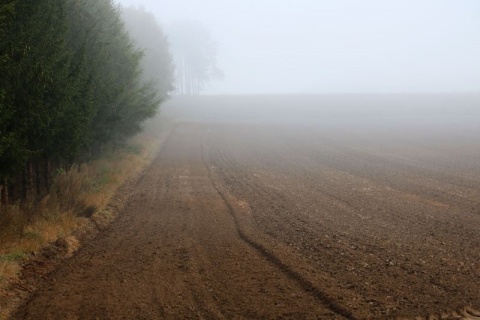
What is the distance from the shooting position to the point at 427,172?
18188 mm

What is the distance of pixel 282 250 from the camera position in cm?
832

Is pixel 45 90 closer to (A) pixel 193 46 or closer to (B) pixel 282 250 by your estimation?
(B) pixel 282 250

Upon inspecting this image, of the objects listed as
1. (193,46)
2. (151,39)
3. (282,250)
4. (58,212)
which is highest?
(193,46)

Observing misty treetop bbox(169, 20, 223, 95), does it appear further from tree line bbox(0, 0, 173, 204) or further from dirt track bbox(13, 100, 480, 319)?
tree line bbox(0, 0, 173, 204)

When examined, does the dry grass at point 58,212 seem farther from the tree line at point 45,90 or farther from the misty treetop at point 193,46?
the misty treetop at point 193,46

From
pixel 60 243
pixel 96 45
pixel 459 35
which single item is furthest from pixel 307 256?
pixel 459 35

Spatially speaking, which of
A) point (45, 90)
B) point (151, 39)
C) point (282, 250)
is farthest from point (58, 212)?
point (151, 39)

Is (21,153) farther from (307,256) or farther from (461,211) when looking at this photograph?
(461,211)

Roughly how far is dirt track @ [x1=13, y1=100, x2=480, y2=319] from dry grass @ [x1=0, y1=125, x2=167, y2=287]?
80 centimetres

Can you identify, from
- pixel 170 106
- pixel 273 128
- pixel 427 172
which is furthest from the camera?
pixel 170 106

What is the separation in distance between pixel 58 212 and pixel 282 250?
18.7 feet

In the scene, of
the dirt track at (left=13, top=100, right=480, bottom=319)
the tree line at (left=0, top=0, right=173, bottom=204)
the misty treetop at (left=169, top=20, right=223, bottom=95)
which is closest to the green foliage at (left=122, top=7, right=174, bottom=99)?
the dirt track at (left=13, top=100, right=480, bottom=319)

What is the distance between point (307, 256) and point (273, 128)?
3635 cm

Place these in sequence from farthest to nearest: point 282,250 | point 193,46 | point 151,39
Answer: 1. point 193,46
2. point 151,39
3. point 282,250
